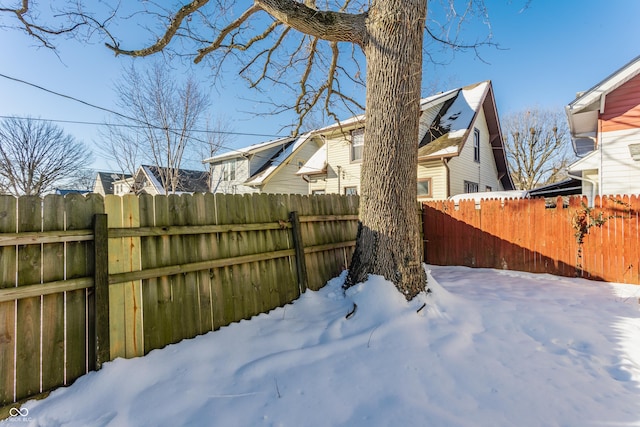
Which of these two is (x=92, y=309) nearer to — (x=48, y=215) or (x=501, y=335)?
(x=48, y=215)

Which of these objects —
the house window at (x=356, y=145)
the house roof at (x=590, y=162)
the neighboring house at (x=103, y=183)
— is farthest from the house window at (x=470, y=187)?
the neighboring house at (x=103, y=183)

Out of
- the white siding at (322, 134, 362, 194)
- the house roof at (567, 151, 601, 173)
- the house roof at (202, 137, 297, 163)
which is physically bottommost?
the house roof at (567, 151, 601, 173)

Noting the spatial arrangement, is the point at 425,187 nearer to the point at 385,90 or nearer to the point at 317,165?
the point at 317,165

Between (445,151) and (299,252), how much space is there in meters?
8.83

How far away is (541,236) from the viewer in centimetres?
659

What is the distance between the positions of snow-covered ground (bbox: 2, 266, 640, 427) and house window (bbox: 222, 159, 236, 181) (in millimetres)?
17935

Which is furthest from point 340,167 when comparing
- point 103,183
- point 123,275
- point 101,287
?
point 103,183

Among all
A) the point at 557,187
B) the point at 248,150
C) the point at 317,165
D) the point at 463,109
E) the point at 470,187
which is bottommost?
the point at 557,187

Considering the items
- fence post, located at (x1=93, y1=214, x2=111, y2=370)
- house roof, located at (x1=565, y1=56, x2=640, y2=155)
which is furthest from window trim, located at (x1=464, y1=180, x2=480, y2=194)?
fence post, located at (x1=93, y1=214, x2=111, y2=370)

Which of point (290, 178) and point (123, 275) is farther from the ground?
point (290, 178)

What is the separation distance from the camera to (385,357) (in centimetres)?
273

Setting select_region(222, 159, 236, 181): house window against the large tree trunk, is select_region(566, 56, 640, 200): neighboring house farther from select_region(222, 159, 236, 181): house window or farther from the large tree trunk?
select_region(222, 159, 236, 181): house window

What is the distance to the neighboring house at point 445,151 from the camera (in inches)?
454

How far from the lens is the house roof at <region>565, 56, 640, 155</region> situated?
24.7ft
